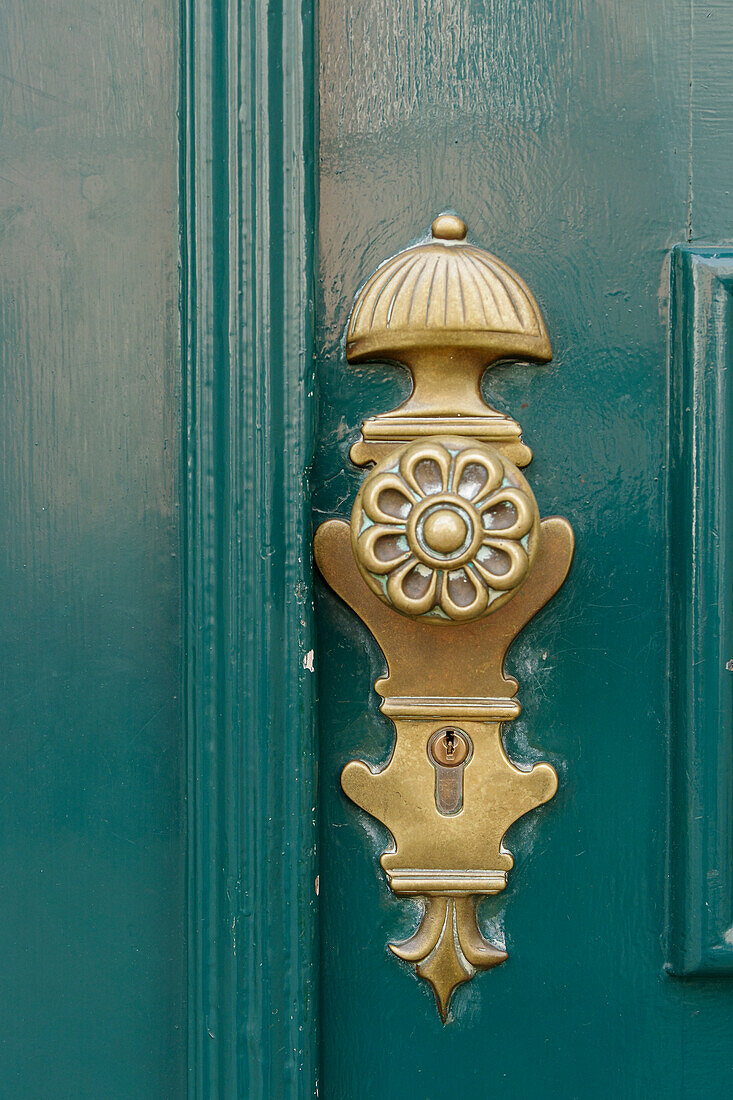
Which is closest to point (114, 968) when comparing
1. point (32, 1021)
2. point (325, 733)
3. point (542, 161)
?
point (32, 1021)

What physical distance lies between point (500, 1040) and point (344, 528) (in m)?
0.37

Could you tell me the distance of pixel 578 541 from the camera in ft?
1.93

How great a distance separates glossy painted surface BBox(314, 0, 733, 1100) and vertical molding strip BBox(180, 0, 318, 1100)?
42 mm

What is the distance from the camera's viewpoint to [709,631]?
0.57 meters

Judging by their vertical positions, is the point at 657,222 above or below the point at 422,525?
above

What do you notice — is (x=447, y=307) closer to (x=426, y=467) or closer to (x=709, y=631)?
(x=426, y=467)

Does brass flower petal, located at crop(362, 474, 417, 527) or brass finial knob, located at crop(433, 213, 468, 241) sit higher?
brass finial knob, located at crop(433, 213, 468, 241)

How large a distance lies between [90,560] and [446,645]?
0.26 meters

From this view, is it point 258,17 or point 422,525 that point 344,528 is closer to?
point 422,525

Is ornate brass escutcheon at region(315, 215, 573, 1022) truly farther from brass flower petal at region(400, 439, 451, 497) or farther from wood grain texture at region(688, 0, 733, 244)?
wood grain texture at region(688, 0, 733, 244)

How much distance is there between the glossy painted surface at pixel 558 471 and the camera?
1.90 feet

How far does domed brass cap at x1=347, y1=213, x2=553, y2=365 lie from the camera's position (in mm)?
558

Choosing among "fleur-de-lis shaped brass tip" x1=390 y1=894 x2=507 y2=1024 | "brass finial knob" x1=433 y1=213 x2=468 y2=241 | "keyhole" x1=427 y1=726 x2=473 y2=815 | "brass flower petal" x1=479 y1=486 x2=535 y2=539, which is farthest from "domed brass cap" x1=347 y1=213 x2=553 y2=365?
"fleur-de-lis shaped brass tip" x1=390 y1=894 x2=507 y2=1024

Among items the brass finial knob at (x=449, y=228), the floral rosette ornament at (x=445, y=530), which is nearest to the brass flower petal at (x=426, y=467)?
the floral rosette ornament at (x=445, y=530)
